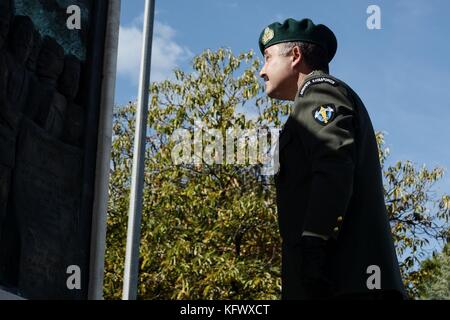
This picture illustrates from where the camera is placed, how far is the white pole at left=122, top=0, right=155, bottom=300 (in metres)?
12.6

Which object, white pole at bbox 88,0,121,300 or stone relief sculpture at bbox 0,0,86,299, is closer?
stone relief sculpture at bbox 0,0,86,299

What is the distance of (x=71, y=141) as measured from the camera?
8664mm

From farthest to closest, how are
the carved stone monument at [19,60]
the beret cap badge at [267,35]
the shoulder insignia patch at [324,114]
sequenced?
the carved stone monument at [19,60], the beret cap badge at [267,35], the shoulder insignia patch at [324,114]

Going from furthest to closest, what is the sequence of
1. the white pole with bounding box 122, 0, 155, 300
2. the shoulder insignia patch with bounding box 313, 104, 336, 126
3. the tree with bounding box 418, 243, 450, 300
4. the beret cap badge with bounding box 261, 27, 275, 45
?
1. the tree with bounding box 418, 243, 450, 300
2. the white pole with bounding box 122, 0, 155, 300
3. the beret cap badge with bounding box 261, 27, 275, 45
4. the shoulder insignia patch with bounding box 313, 104, 336, 126

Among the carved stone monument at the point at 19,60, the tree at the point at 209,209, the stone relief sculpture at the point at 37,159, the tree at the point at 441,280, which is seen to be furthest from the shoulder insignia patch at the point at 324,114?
the tree at the point at 441,280

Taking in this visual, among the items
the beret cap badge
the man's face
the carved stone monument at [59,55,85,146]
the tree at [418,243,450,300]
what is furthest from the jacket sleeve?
the tree at [418,243,450,300]

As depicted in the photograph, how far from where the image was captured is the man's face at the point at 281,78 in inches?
183

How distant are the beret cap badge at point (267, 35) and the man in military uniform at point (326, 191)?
0.40 feet

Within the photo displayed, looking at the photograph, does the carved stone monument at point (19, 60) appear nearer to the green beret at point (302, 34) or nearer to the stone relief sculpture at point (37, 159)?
the stone relief sculpture at point (37, 159)

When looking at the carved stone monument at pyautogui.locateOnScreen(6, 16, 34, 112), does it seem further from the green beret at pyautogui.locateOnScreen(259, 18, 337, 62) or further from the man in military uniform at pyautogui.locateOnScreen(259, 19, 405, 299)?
the man in military uniform at pyautogui.locateOnScreen(259, 19, 405, 299)

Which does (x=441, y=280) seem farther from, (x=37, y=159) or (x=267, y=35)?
(x=267, y=35)

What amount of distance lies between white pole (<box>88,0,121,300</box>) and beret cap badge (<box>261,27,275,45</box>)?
4.18 m

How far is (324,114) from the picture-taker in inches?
169
